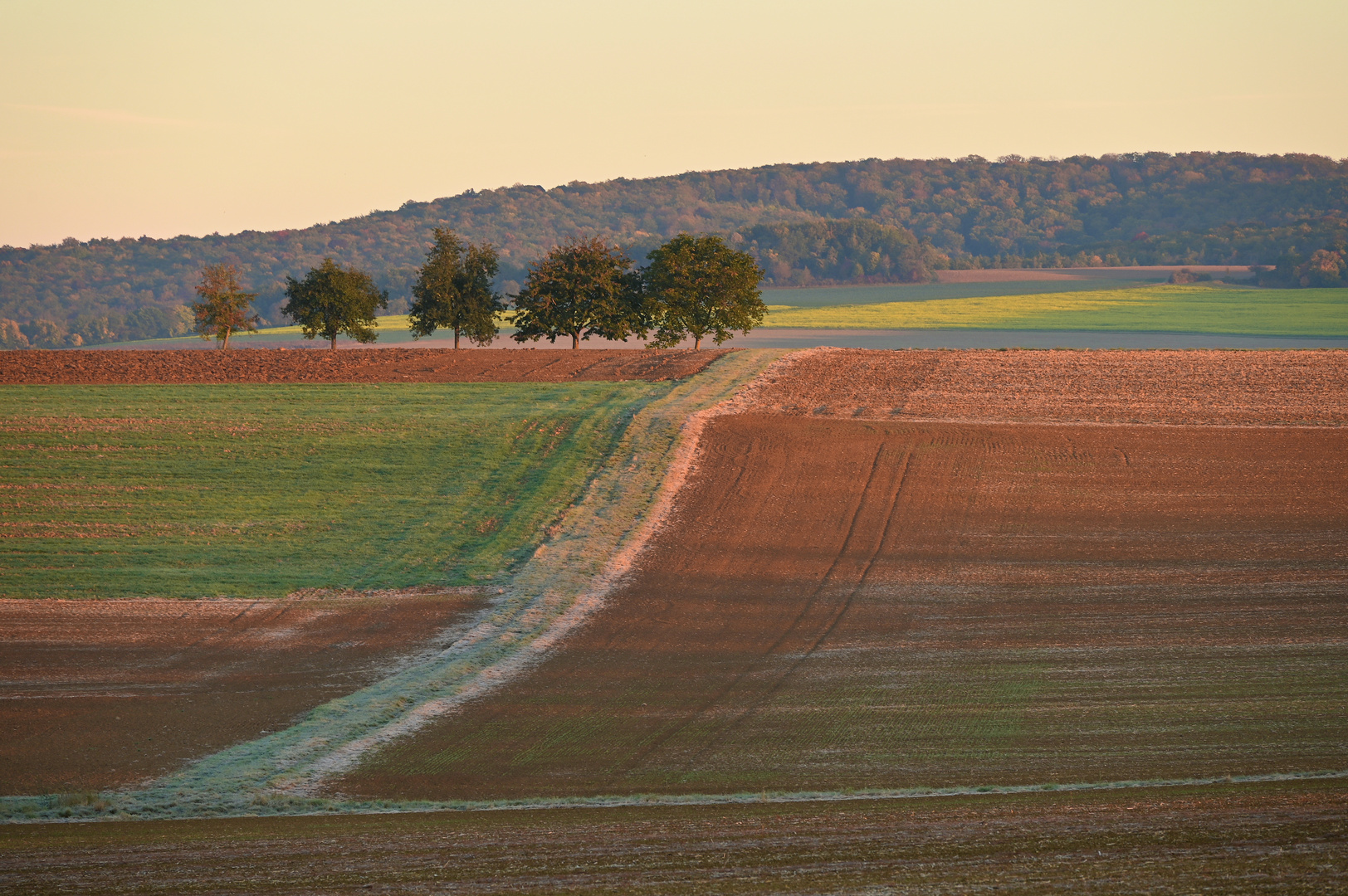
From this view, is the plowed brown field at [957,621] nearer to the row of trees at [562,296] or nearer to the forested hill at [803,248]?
the row of trees at [562,296]

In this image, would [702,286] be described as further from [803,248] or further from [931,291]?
[803,248]

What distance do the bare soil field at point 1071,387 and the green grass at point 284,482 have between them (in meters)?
7.38

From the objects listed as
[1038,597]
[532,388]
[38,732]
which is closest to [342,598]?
[38,732]

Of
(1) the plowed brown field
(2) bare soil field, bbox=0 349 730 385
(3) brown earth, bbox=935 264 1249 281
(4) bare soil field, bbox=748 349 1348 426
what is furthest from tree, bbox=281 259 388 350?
(3) brown earth, bbox=935 264 1249 281

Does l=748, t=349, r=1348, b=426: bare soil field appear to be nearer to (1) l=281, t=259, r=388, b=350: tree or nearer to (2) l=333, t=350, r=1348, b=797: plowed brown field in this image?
(2) l=333, t=350, r=1348, b=797: plowed brown field

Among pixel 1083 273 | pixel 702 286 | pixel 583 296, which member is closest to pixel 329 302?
pixel 583 296

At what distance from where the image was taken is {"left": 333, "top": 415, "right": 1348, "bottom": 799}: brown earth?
12.8m

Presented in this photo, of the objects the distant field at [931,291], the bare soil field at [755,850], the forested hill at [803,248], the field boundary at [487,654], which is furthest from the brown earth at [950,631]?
the forested hill at [803,248]

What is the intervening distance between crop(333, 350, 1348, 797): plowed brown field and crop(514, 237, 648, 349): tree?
22.0 metres

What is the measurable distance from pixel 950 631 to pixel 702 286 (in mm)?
37397

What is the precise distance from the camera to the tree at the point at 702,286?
176ft

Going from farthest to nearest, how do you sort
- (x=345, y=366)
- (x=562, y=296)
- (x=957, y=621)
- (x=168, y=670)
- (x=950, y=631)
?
(x=562, y=296), (x=345, y=366), (x=957, y=621), (x=950, y=631), (x=168, y=670)

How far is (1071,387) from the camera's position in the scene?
130ft

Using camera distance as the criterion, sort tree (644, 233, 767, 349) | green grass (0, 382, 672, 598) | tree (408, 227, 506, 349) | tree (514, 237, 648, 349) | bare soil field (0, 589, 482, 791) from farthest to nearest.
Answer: tree (408, 227, 506, 349) → tree (514, 237, 648, 349) → tree (644, 233, 767, 349) → green grass (0, 382, 672, 598) → bare soil field (0, 589, 482, 791)
